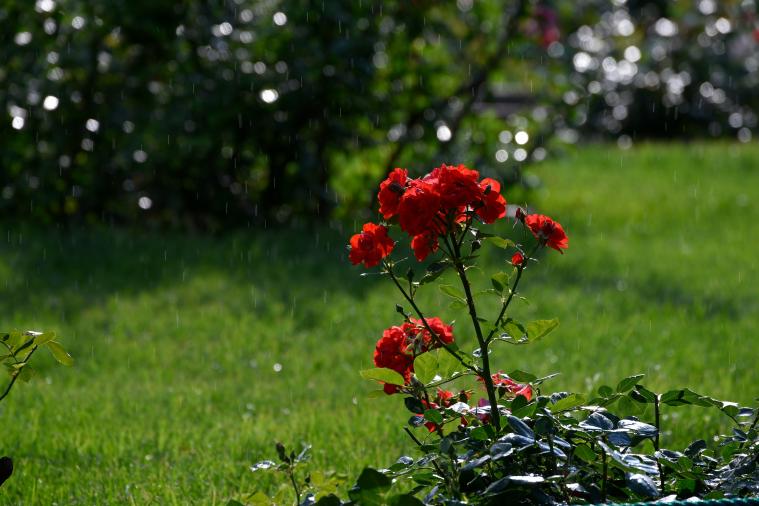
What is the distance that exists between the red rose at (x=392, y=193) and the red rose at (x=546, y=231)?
0.27m

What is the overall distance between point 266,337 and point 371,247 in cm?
240

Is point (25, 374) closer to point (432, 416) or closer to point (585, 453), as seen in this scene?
point (432, 416)

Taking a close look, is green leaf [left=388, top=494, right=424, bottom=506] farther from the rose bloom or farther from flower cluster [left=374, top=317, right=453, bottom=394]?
the rose bloom

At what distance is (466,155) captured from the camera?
22.5 ft

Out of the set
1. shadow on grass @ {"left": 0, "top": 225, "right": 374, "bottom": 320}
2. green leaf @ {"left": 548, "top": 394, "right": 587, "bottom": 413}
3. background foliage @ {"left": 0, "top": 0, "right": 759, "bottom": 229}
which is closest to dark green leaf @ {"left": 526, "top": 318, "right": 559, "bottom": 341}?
green leaf @ {"left": 548, "top": 394, "right": 587, "bottom": 413}

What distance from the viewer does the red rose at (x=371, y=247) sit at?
7.25 ft

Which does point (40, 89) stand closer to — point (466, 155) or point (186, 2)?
point (186, 2)

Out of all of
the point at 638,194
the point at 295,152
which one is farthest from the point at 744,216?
the point at 295,152

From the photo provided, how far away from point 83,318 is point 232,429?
158 cm

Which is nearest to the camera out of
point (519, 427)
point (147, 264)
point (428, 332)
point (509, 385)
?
point (519, 427)

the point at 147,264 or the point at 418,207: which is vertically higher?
the point at 418,207

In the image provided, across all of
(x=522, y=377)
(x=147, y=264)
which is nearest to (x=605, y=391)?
(x=522, y=377)

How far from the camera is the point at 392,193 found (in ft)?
7.14

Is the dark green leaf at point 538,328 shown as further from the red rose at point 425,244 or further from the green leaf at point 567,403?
the red rose at point 425,244
